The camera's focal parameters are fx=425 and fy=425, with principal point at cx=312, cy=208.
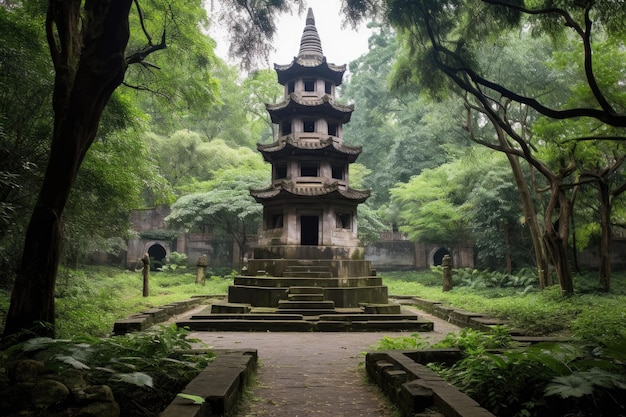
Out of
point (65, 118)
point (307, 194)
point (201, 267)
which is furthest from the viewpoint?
point (201, 267)

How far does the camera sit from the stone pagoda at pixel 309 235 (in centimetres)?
1173

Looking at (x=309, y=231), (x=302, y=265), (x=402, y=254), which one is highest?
(x=309, y=231)

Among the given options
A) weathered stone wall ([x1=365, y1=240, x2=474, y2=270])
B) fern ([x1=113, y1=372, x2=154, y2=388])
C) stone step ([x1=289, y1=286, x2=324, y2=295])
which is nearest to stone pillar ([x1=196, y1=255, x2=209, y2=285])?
stone step ([x1=289, y1=286, x2=324, y2=295])

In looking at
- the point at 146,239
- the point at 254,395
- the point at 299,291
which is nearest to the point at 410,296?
the point at 299,291

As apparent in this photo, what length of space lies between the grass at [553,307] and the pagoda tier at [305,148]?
264 inches

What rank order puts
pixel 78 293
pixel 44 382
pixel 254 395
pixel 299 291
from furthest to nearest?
pixel 299 291, pixel 78 293, pixel 254 395, pixel 44 382

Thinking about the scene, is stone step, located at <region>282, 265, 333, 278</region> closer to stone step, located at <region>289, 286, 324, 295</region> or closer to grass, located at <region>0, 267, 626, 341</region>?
stone step, located at <region>289, 286, 324, 295</region>

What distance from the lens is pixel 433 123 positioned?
24531 mm

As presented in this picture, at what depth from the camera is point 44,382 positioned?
3.11m

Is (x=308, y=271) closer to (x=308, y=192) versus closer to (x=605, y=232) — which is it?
(x=308, y=192)

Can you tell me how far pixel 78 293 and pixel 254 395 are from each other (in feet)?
27.5

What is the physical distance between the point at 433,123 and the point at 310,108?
33.7ft

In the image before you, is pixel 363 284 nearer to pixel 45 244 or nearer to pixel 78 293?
pixel 78 293

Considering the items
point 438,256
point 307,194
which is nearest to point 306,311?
point 307,194
